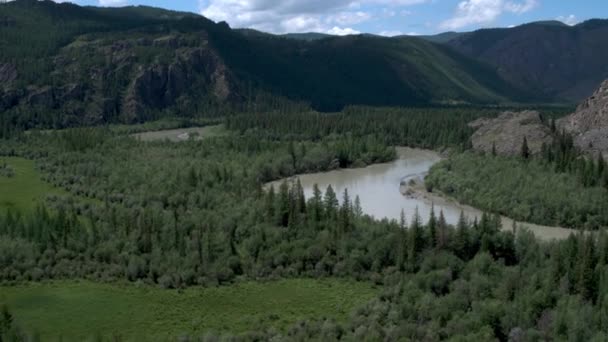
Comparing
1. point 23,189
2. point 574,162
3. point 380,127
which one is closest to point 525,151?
point 574,162

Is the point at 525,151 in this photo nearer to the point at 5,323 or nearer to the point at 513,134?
the point at 513,134

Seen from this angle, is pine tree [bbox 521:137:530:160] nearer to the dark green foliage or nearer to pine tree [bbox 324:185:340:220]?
the dark green foliage

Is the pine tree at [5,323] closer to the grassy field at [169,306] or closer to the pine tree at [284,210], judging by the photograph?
the grassy field at [169,306]

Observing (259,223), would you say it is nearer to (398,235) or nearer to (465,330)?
(398,235)

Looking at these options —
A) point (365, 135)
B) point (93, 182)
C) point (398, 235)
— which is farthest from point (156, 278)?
point (365, 135)

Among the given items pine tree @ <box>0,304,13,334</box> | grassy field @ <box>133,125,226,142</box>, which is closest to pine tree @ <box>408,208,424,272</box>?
pine tree @ <box>0,304,13,334</box>
